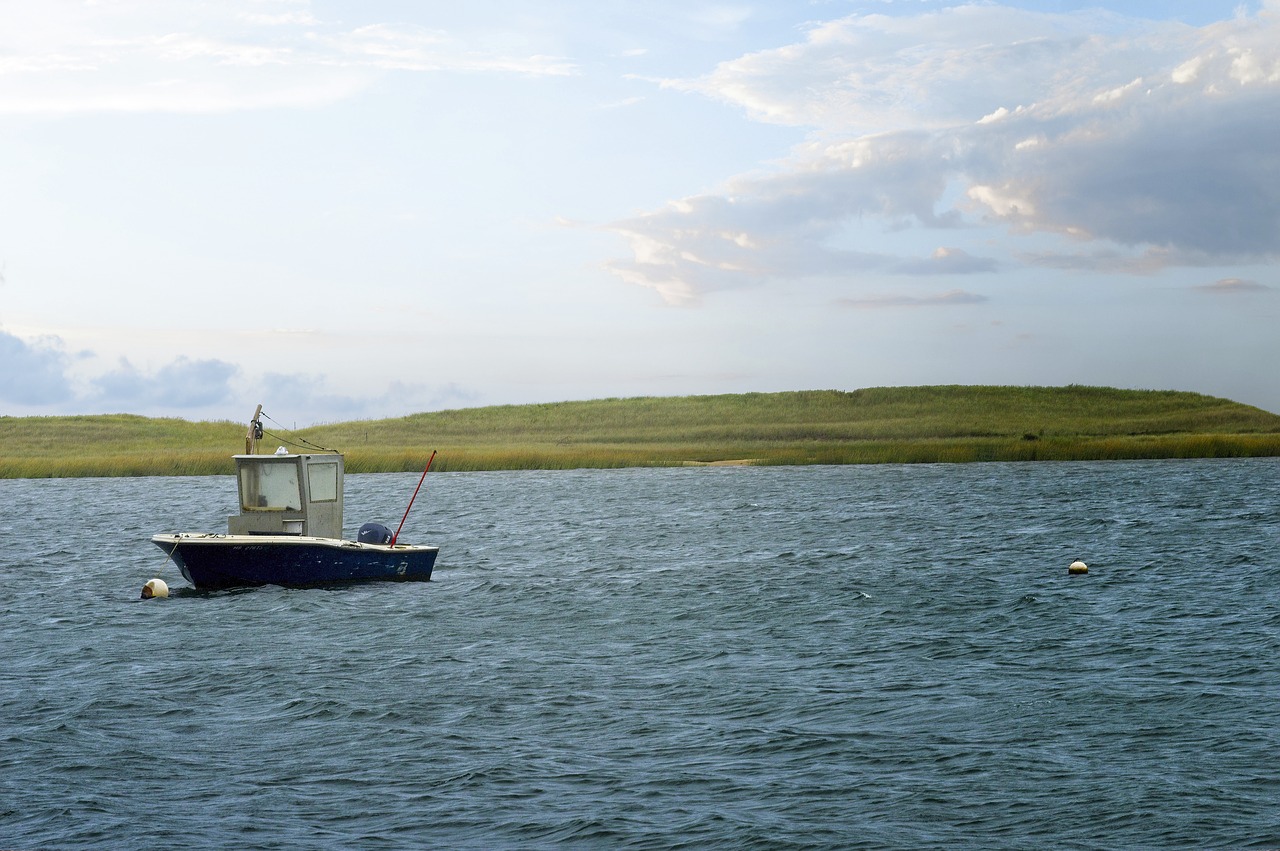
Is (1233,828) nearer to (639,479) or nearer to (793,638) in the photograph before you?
(793,638)

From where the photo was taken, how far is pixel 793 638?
22156 mm

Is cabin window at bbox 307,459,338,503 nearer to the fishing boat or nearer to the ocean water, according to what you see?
the fishing boat

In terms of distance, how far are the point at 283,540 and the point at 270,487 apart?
1.66m

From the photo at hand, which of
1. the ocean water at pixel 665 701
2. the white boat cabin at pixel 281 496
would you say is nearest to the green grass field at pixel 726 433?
the ocean water at pixel 665 701

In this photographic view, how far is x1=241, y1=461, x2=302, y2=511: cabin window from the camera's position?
2809 centimetres

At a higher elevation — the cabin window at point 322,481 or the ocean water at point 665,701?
the cabin window at point 322,481

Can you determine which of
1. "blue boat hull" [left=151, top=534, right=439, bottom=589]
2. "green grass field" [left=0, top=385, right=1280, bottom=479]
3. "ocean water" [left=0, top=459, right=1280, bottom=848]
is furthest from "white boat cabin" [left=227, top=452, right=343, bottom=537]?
"green grass field" [left=0, top=385, right=1280, bottom=479]

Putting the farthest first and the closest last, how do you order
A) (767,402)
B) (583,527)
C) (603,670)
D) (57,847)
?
(767,402) < (583,527) < (603,670) < (57,847)

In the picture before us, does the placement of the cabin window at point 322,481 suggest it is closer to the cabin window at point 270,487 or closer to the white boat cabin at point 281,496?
the white boat cabin at point 281,496

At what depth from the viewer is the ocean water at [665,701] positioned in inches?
471

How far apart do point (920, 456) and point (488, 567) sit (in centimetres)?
5310

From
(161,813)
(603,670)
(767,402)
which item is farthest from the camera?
(767,402)

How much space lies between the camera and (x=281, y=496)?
92.5 feet

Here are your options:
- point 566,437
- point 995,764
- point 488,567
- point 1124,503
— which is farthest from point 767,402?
point 995,764
